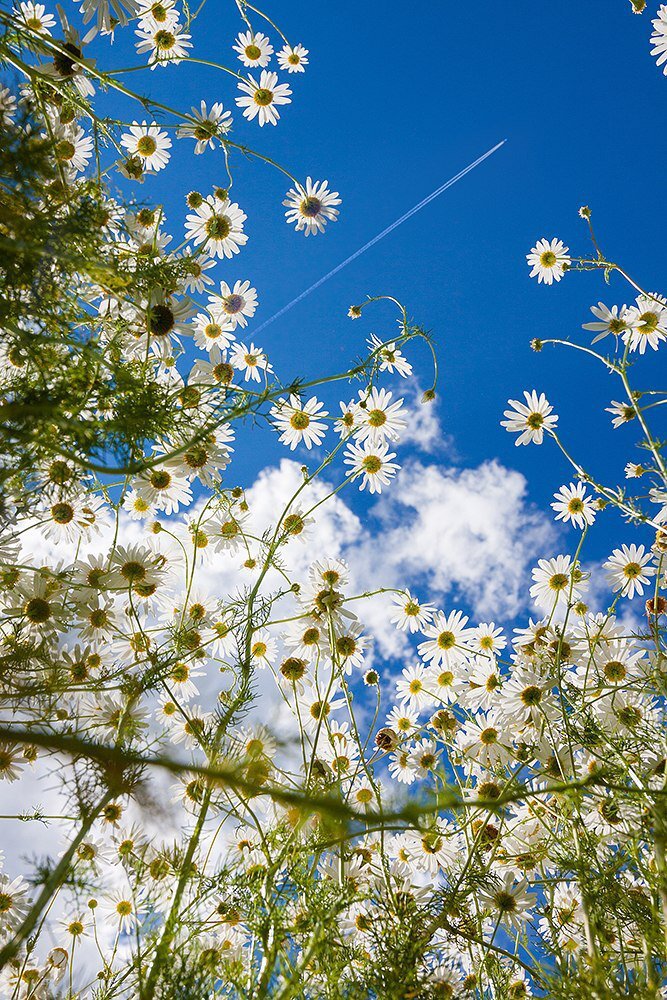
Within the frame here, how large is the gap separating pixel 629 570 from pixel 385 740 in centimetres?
104

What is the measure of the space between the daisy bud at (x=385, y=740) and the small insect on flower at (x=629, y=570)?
949 millimetres

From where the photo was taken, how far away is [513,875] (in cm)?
156

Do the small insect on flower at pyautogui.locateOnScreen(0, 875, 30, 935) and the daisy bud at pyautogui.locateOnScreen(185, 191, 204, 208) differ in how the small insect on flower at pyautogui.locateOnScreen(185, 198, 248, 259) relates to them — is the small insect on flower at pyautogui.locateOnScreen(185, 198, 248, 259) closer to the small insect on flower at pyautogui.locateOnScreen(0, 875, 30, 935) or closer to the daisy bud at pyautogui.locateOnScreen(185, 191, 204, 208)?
the daisy bud at pyautogui.locateOnScreen(185, 191, 204, 208)

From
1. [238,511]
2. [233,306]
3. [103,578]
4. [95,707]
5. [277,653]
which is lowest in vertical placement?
[95,707]

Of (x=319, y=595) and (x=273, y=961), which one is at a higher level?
(x=319, y=595)

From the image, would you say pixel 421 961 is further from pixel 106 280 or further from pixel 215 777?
pixel 106 280

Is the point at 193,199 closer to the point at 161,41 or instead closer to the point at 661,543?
the point at 161,41

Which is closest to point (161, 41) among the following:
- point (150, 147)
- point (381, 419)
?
point (150, 147)

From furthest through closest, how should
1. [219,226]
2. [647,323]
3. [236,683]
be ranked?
[647,323] → [219,226] → [236,683]

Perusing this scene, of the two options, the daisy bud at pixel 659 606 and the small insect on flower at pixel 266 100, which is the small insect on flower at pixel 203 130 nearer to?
the small insect on flower at pixel 266 100

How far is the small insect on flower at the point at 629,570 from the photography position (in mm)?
2070

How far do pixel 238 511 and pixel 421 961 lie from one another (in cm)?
127

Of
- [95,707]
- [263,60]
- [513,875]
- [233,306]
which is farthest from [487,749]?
[263,60]

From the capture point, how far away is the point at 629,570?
2.10 m
